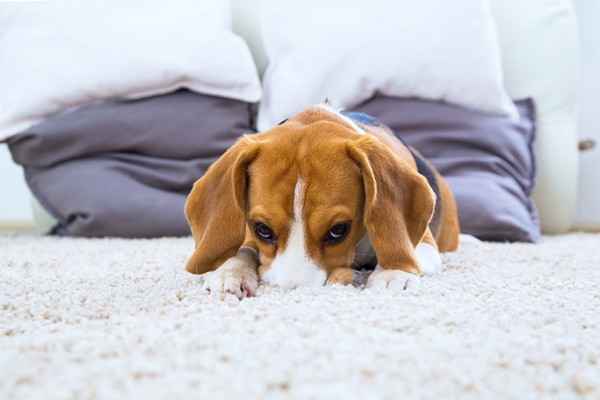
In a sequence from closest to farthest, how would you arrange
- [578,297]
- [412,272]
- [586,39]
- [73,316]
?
[73,316] → [578,297] → [412,272] → [586,39]

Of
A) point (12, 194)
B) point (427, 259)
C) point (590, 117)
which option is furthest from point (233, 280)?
point (590, 117)

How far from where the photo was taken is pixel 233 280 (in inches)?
52.4

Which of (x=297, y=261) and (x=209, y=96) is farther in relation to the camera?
(x=209, y=96)

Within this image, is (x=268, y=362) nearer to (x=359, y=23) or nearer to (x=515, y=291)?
(x=515, y=291)

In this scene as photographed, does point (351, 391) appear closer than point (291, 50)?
Yes

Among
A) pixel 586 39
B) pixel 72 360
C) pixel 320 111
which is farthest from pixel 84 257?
pixel 586 39

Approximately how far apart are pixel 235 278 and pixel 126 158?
1673 mm

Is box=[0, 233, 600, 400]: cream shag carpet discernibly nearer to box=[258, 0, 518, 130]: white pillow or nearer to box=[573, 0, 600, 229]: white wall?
box=[258, 0, 518, 130]: white pillow

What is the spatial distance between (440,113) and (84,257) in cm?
177

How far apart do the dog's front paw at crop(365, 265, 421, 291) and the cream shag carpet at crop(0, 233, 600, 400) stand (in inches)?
1.4

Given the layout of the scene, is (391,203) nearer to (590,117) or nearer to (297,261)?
(297,261)

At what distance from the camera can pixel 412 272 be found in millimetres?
1400

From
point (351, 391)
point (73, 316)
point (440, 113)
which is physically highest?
→ point (351, 391)

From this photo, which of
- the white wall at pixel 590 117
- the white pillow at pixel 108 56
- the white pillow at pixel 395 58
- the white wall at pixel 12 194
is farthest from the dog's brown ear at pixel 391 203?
the white wall at pixel 12 194
